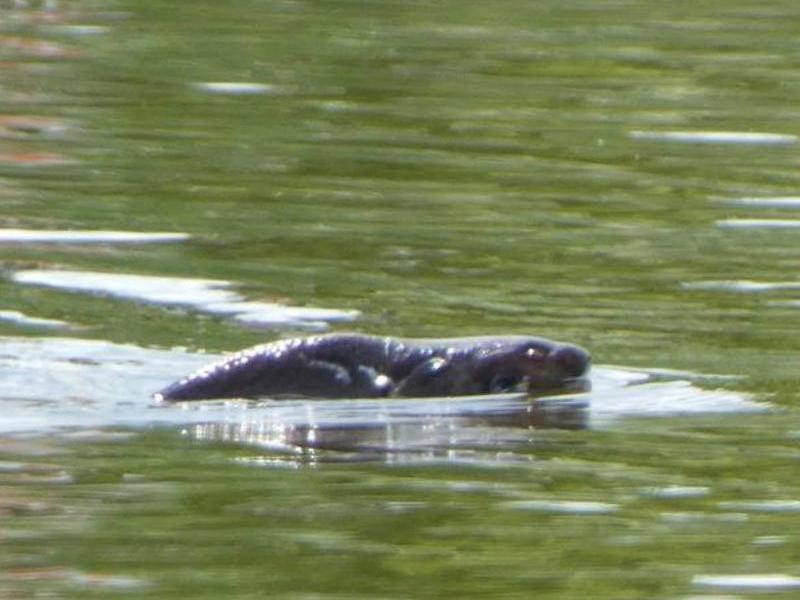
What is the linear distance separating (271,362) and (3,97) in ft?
29.0

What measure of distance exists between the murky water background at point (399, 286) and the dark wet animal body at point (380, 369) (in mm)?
145

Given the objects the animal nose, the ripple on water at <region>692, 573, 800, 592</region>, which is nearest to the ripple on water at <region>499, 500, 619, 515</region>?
the ripple on water at <region>692, 573, 800, 592</region>

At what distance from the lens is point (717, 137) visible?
17969 mm

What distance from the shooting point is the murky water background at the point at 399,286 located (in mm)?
8203

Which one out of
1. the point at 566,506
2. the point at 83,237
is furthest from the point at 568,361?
the point at 83,237

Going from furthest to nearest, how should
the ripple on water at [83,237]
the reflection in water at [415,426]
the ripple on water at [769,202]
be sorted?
the ripple on water at [769,202], the ripple on water at [83,237], the reflection in water at [415,426]

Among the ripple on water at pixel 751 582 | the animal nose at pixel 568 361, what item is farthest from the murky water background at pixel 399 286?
the animal nose at pixel 568 361

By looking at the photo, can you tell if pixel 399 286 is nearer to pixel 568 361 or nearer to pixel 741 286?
pixel 741 286

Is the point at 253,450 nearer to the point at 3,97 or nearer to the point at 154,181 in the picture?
the point at 154,181

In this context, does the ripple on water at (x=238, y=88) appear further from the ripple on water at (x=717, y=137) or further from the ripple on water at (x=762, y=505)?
the ripple on water at (x=762, y=505)

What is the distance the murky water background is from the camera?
8.20 m

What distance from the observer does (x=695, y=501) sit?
348 inches

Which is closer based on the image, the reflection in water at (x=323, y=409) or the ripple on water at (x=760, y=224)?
the reflection in water at (x=323, y=409)

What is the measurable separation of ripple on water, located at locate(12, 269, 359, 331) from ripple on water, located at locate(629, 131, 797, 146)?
17.1 ft
